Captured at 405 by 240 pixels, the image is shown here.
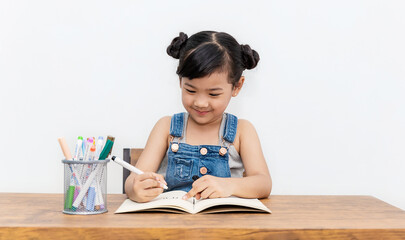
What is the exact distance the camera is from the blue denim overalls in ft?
5.00

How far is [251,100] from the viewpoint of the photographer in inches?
82.1

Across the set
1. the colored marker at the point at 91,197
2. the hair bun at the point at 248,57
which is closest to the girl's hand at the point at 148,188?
the colored marker at the point at 91,197

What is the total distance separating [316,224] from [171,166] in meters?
0.60

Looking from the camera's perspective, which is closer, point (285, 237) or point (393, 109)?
point (285, 237)

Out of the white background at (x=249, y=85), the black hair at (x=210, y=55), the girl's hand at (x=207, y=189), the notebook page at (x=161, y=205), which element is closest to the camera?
the notebook page at (x=161, y=205)

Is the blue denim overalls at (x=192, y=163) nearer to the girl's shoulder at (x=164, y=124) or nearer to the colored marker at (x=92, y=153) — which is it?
the girl's shoulder at (x=164, y=124)

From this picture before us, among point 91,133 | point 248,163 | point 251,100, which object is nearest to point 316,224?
point 248,163

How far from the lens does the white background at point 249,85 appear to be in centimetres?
208

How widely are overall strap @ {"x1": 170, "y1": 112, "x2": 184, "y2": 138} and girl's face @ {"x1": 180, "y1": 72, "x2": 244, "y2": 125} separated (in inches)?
3.7

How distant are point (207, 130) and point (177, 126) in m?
0.09

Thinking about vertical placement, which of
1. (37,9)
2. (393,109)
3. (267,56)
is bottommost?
(393,109)

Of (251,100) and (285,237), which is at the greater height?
(251,100)

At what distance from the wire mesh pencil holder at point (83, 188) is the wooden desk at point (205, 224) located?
0.10ft

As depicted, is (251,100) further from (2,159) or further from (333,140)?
(2,159)
